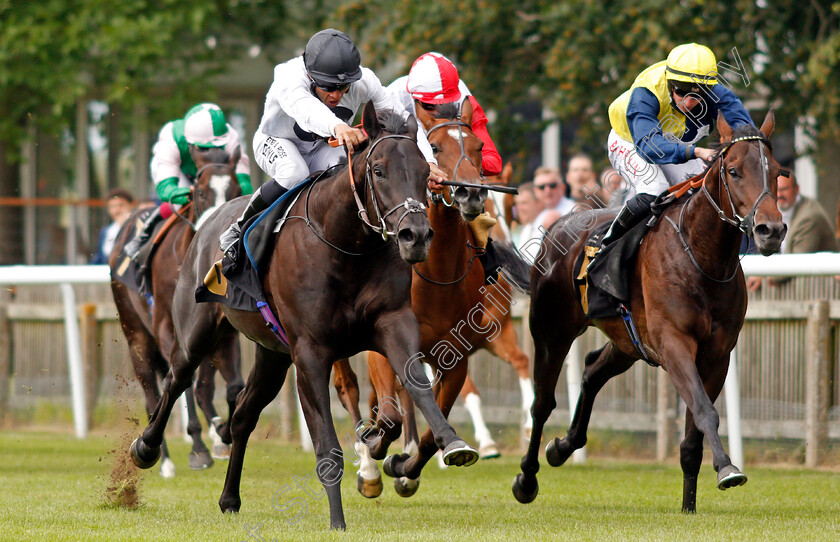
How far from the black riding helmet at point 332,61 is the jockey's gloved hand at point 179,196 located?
2713mm

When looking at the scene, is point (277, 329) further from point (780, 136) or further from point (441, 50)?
point (780, 136)

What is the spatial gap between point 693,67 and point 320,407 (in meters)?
2.56

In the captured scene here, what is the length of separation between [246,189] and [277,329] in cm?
268

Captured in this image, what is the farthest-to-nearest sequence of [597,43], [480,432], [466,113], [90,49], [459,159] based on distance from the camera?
[90,49]
[597,43]
[480,432]
[466,113]
[459,159]

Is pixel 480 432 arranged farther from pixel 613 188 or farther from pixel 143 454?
pixel 143 454

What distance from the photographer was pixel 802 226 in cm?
900

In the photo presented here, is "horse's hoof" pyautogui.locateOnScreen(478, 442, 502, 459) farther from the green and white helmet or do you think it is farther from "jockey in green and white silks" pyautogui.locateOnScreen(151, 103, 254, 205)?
the green and white helmet

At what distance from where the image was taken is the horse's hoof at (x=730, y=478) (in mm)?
5141

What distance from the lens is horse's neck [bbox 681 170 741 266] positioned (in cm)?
602

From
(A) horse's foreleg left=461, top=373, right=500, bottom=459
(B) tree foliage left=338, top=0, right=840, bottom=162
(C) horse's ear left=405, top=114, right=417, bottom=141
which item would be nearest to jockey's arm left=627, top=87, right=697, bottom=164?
(C) horse's ear left=405, top=114, right=417, bottom=141

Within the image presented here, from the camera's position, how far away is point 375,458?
6578 millimetres

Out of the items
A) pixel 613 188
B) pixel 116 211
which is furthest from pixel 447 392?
pixel 116 211

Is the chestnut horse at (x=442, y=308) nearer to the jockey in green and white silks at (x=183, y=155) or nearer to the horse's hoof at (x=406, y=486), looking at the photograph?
the horse's hoof at (x=406, y=486)

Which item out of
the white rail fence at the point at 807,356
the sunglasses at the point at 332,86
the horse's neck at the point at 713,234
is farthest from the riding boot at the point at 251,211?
the white rail fence at the point at 807,356
